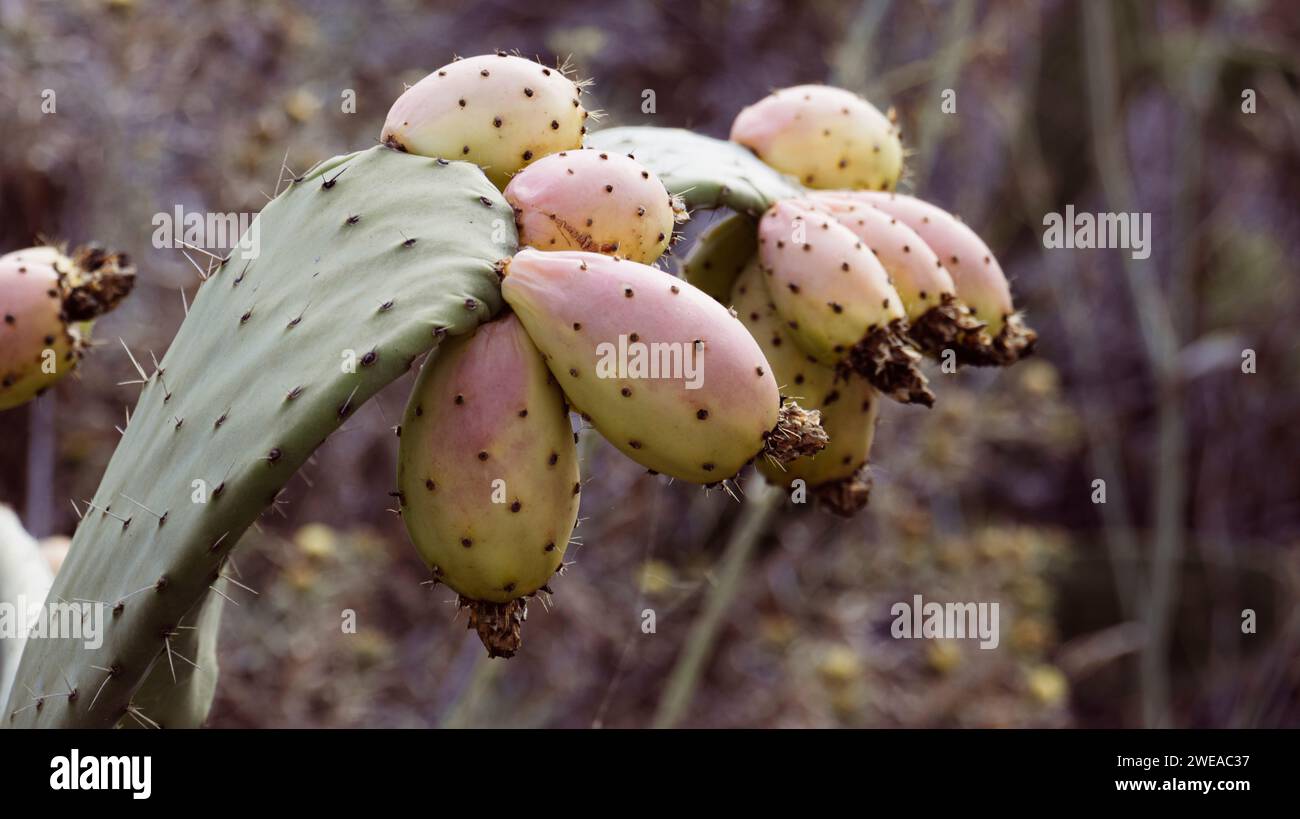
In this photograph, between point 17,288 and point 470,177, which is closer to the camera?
point 470,177

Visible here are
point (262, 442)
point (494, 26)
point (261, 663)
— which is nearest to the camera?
point (262, 442)

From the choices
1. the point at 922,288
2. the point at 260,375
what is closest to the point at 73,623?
the point at 260,375

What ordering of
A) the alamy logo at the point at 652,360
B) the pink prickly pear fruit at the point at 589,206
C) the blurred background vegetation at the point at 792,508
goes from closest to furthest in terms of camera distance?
the alamy logo at the point at 652,360 → the pink prickly pear fruit at the point at 589,206 → the blurred background vegetation at the point at 792,508

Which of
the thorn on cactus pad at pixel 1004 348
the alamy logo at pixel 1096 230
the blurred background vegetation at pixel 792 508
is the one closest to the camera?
the thorn on cactus pad at pixel 1004 348

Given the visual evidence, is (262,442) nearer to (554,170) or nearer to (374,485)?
(554,170)

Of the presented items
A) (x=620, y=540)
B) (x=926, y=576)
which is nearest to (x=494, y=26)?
(x=620, y=540)

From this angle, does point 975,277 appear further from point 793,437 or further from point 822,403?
point 793,437

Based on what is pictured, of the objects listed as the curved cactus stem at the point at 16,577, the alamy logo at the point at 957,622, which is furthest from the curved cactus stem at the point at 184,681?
the alamy logo at the point at 957,622

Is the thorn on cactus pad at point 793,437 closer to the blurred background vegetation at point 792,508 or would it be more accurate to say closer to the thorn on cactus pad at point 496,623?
the thorn on cactus pad at point 496,623
